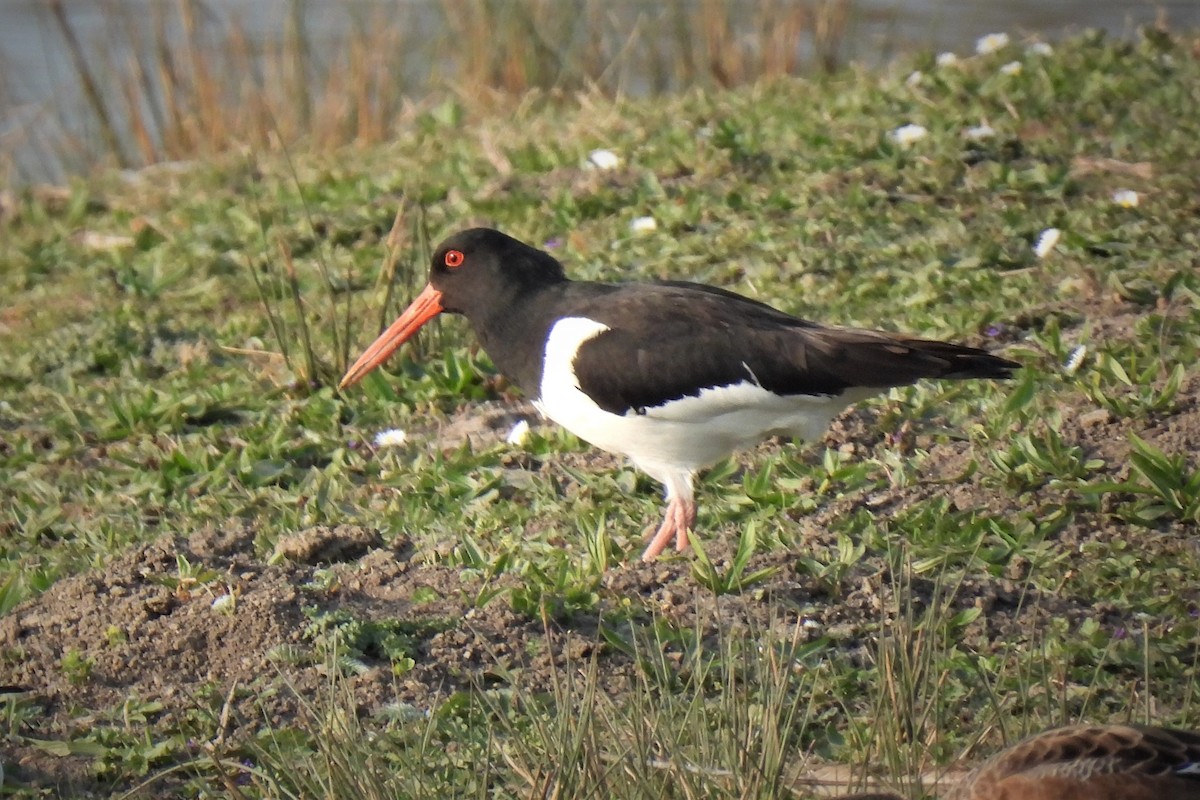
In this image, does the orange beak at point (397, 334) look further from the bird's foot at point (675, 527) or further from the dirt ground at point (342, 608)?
the bird's foot at point (675, 527)

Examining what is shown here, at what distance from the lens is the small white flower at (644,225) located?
6.91 metres

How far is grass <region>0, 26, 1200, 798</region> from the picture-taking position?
11.5 feet

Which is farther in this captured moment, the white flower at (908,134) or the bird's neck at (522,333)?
the white flower at (908,134)

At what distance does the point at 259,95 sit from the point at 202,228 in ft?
6.76

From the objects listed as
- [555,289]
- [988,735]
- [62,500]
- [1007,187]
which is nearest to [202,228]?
[62,500]

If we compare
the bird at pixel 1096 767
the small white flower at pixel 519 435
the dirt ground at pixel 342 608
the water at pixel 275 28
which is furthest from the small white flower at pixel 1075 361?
the water at pixel 275 28

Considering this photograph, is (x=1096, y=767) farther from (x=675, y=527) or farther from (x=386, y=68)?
(x=386, y=68)

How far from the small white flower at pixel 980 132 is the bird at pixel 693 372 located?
2.66 meters

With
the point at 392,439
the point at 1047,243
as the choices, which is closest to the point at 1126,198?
the point at 1047,243

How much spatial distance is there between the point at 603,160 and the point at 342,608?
12.9ft

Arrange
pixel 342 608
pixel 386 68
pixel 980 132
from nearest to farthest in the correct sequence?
pixel 342 608, pixel 980 132, pixel 386 68

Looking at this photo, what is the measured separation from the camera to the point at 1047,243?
627 cm

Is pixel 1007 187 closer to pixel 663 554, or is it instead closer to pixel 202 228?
pixel 663 554

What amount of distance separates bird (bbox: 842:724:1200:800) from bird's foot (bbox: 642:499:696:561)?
1680 millimetres
